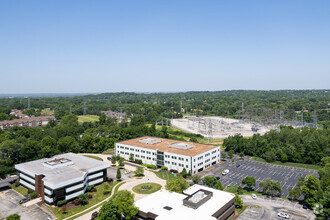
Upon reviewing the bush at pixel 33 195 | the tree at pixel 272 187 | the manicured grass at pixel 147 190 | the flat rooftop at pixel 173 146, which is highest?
the flat rooftop at pixel 173 146

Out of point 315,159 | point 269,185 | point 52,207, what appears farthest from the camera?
point 315,159

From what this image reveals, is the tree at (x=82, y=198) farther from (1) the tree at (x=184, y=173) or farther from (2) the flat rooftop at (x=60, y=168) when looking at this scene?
(1) the tree at (x=184, y=173)

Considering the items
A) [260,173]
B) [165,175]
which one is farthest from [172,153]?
[260,173]

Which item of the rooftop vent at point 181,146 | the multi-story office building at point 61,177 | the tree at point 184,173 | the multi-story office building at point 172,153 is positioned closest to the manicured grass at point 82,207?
the multi-story office building at point 61,177

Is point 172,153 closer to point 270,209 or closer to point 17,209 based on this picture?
point 270,209

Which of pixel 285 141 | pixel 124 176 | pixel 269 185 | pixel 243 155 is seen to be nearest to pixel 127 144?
pixel 124 176

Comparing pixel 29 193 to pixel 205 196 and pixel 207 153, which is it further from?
pixel 207 153
